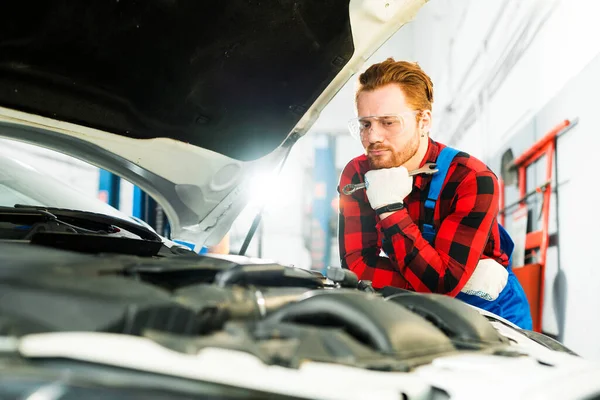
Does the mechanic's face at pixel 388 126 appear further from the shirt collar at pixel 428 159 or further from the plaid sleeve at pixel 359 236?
the plaid sleeve at pixel 359 236

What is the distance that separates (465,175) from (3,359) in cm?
144

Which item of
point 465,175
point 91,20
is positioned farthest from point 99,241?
point 465,175

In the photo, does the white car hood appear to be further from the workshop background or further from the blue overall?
the workshop background

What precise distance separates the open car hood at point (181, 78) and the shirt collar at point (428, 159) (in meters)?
0.41

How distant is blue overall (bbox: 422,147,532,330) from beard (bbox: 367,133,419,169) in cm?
10

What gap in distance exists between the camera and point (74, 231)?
1171mm

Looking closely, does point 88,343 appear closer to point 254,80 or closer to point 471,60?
point 254,80

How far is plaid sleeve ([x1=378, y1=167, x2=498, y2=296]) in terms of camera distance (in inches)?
61.5

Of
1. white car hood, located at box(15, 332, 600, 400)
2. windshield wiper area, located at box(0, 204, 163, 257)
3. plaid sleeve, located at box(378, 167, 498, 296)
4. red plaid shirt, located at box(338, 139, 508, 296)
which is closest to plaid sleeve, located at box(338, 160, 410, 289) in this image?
red plaid shirt, located at box(338, 139, 508, 296)

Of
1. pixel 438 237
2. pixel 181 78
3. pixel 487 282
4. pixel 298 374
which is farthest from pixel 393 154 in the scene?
pixel 298 374

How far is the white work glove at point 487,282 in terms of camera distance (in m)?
1.62

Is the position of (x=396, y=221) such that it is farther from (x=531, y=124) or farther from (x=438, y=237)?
(x=531, y=124)

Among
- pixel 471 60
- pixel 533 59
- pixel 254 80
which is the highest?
pixel 471 60

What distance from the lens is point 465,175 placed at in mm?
1675
